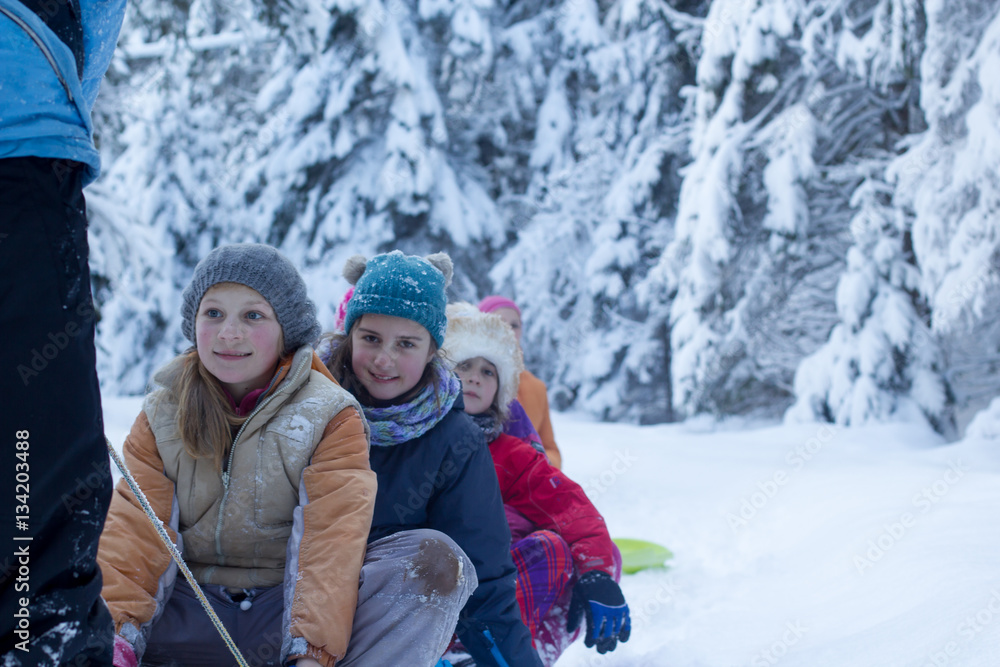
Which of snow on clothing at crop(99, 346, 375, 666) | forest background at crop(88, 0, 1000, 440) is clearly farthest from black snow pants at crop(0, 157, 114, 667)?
forest background at crop(88, 0, 1000, 440)

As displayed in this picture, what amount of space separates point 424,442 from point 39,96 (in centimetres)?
134

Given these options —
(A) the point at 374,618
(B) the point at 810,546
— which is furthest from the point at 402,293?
(B) the point at 810,546

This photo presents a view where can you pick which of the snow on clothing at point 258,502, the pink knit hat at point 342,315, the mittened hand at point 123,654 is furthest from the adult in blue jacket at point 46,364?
the pink knit hat at point 342,315

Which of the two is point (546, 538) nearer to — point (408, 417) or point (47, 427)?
point (408, 417)

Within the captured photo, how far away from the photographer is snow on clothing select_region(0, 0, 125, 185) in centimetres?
101

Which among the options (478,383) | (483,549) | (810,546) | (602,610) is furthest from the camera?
(810,546)

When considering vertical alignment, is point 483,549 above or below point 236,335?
below

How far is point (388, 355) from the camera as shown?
7.13 feet

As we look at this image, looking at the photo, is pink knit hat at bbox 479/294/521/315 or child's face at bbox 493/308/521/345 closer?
child's face at bbox 493/308/521/345

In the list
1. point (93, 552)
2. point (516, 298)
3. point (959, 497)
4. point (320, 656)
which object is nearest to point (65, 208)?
point (93, 552)

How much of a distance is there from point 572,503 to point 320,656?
1.25 meters

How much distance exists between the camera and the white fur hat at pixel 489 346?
2.83m

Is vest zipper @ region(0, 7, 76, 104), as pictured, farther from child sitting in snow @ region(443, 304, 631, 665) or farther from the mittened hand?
child sitting in snow @ region(443, 304, 631, 665)

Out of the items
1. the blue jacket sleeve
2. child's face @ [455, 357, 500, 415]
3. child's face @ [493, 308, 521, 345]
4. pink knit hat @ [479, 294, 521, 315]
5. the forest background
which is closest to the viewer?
the blue jacket sleeve
